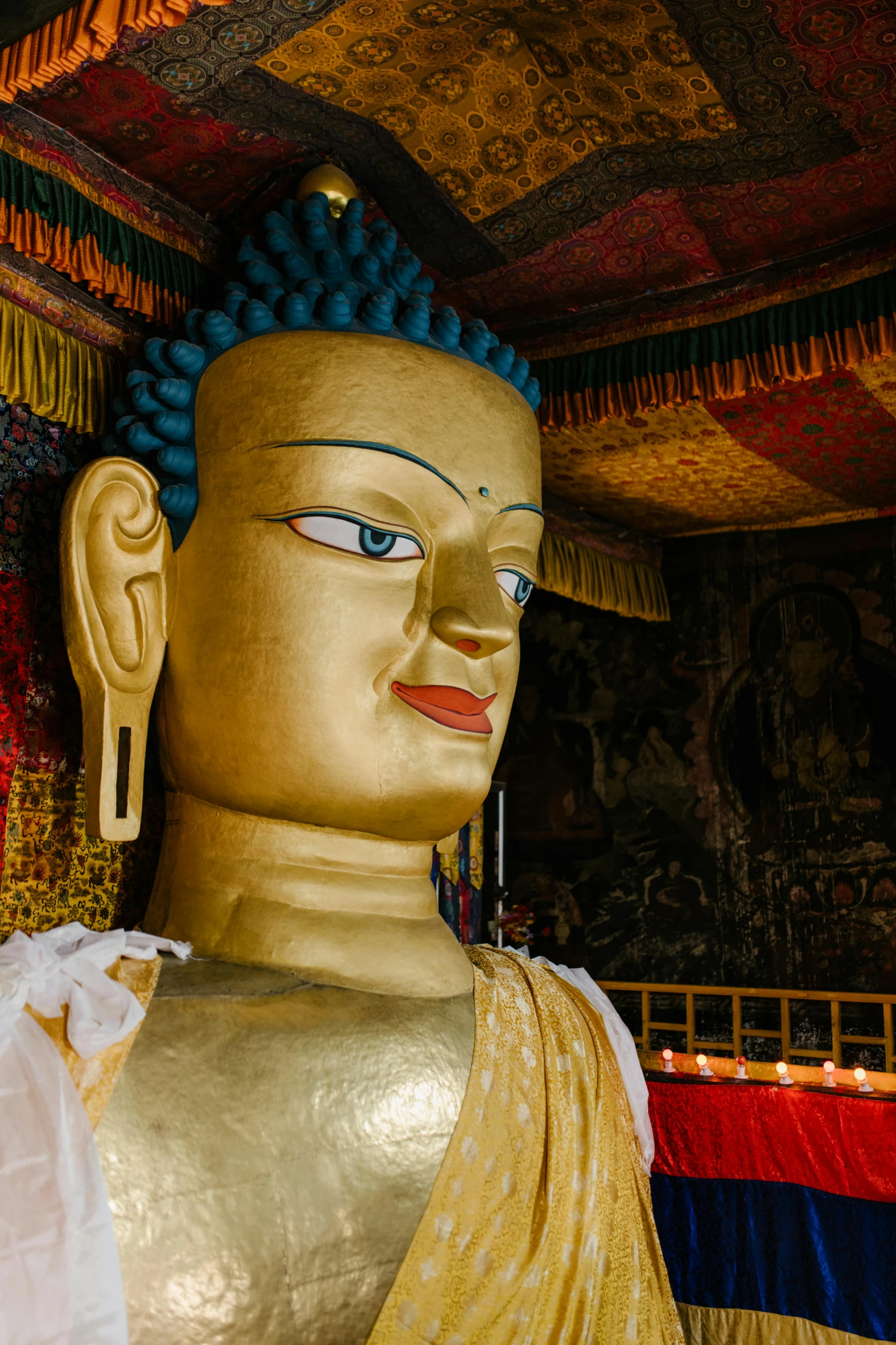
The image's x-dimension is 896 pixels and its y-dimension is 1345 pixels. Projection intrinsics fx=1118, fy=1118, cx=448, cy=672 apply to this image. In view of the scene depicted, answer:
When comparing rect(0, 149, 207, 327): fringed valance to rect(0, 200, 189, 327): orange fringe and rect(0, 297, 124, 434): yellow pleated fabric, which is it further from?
rect(0, 297, 124, 434): yellow pleated fabric

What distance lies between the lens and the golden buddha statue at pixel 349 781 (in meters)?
2.16

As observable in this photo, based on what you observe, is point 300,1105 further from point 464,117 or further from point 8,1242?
point 464,117

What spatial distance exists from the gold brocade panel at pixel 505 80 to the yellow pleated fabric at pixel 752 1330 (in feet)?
11.0

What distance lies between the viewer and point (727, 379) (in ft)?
11.5

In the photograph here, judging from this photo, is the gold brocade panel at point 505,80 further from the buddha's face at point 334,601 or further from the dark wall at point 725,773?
the dark wall at point 725,773

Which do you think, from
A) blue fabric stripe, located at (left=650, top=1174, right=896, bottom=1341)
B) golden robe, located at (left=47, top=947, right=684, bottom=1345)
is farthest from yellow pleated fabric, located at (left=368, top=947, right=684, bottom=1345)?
blue fabric stripe, located at (left=650, top=1174, right=896, bottom=1341)

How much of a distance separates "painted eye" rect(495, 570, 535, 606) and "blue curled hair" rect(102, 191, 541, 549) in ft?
1.78

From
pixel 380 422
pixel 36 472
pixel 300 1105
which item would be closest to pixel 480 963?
pixel 300 1105

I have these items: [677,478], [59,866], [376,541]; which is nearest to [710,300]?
[677,478]

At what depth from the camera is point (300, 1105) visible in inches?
82.6

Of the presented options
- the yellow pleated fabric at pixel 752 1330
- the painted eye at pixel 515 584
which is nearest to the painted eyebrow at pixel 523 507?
the painted eye at pixel 515 584

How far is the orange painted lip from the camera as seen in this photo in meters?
2.44

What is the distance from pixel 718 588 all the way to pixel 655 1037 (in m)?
2.35

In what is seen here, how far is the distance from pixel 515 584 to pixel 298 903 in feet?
3.14
